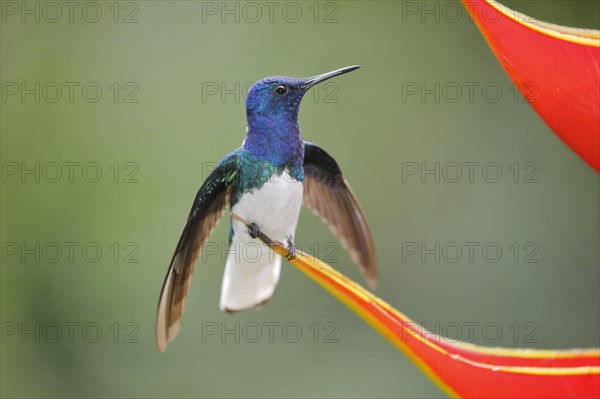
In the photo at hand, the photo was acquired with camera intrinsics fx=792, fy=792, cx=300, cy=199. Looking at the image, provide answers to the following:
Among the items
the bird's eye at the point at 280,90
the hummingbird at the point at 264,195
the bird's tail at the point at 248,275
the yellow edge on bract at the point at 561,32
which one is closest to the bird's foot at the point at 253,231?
the hummingbird at the point at 264,195

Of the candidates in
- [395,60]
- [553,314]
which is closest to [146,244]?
[395,60]

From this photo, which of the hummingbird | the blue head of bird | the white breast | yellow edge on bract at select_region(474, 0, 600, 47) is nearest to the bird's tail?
the hummingbird

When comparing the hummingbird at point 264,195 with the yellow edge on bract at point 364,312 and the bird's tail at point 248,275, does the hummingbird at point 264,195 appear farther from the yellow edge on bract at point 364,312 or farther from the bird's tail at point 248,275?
the yellow edge on bract at point 364,312

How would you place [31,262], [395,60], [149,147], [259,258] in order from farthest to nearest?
[395,60] → [149,147] → [31,262] → [259,258]

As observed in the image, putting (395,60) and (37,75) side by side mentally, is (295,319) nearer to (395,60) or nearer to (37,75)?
(395,60)

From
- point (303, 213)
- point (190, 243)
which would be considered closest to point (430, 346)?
point (190, 243)
